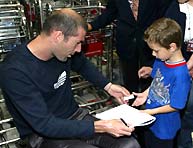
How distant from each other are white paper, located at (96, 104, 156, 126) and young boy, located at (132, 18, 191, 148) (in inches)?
2.4

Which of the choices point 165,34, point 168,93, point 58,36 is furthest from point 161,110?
point 58,36

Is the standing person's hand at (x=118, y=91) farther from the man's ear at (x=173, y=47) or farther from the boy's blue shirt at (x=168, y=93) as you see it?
the man's ear at (x=173, y=47)

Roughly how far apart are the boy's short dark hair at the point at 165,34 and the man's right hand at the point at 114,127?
0.44 metres

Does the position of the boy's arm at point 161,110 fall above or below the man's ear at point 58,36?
below

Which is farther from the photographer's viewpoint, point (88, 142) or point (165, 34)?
point (88, 142)

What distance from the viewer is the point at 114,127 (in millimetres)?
1438

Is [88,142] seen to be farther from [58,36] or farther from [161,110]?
[58,36]

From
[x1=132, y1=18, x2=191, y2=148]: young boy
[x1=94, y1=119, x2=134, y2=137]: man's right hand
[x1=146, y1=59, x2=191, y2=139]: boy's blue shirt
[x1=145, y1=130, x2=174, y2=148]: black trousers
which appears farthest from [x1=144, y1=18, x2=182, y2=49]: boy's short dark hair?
[x1=145, y1=130, x2=174, y2=148]: black trousers

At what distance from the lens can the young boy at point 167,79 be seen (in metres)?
1.49

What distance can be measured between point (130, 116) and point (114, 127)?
0.16m

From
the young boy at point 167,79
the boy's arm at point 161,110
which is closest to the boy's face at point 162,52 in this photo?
the young boy at point 167,79

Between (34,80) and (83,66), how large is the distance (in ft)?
1.54

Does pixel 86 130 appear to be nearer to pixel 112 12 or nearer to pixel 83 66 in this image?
pixel 83 66

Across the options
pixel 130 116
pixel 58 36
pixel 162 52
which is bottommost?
pixel 130 116
